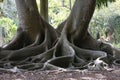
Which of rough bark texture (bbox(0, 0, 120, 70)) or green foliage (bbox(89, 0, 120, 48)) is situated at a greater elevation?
rough bark texture (bbox(0, 0, 120, 70))

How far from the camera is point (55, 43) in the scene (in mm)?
10320

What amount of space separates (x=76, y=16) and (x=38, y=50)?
1767mm

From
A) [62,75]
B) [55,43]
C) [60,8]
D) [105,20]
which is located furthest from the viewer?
[105,20]

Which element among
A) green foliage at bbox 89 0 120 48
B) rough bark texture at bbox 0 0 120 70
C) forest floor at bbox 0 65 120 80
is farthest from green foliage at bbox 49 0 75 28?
forest floor at bbox 0 65 120 80

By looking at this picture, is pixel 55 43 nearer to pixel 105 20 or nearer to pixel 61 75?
pixel 61 75

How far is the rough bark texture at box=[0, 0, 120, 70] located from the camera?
922 cm

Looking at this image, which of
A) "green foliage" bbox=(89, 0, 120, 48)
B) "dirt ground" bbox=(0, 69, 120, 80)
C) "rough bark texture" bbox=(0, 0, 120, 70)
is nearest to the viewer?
"dirt ground" bbox=(0, 69, 120, 80)

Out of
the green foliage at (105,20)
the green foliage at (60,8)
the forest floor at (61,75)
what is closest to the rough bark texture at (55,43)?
the forest floor at (61,75)

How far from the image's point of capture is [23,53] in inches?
383

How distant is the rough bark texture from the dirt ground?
1.12 m

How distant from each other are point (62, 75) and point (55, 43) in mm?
3196

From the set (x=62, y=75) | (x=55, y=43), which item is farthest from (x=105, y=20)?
(x=62, y=75)

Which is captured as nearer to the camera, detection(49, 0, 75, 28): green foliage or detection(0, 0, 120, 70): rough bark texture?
detection(0, 0, 120, 70): rough bark texture

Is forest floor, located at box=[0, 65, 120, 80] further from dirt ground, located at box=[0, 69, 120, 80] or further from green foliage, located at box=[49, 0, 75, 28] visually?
green foliage, located at box=[49, 0, 75, 28]
